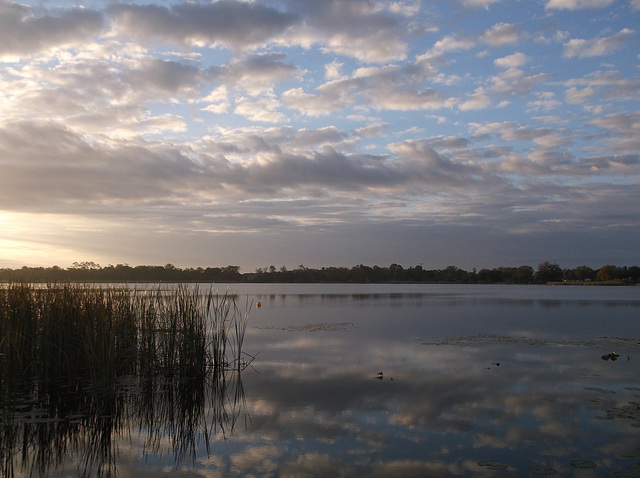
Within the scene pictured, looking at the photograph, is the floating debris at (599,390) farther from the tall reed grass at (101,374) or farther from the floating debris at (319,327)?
the floating debris at (319,327)

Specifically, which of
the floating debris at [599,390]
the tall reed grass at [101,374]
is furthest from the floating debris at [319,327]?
the floating debris at [599,390]

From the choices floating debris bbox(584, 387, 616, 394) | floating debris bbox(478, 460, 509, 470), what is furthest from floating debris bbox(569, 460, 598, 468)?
floating debris bbox(584, 387, 616, 394)

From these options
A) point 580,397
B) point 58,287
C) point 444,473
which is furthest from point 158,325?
point 580,397

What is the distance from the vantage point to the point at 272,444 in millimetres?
7102

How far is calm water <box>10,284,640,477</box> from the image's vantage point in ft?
20.7

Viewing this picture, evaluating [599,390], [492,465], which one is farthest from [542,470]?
[599,390]

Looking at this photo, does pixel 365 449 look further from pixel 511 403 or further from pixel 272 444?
pixel 511 403

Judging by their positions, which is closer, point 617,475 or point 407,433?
point 617,475

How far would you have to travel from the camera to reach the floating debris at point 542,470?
5926 mm

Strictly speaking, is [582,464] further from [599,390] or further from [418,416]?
[599,390]

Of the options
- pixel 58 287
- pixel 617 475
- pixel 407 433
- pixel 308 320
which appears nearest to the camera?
pixel 617 475

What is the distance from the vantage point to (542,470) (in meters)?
6.01

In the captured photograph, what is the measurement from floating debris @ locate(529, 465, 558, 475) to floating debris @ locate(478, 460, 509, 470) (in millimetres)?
302

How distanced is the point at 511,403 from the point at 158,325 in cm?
764
